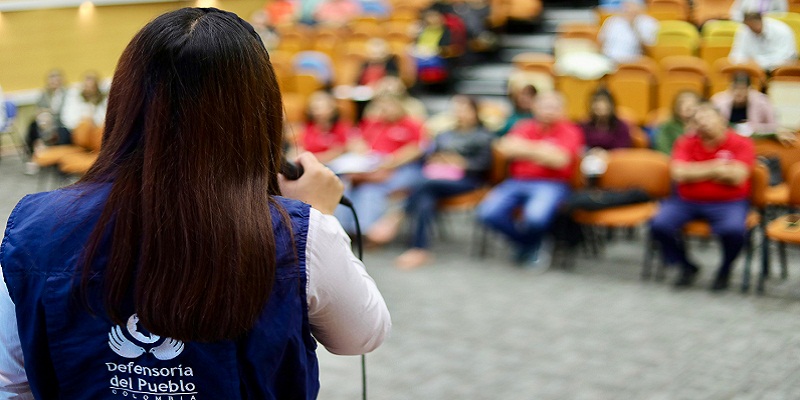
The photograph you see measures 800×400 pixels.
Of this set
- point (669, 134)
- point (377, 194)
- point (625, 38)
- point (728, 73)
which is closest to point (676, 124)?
point (669, 134)

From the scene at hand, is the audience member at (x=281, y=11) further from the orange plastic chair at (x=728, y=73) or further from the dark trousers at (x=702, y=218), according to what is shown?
the dark trousers at (x=702, y=218)

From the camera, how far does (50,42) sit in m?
10.1

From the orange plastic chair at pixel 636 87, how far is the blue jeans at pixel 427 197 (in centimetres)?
179

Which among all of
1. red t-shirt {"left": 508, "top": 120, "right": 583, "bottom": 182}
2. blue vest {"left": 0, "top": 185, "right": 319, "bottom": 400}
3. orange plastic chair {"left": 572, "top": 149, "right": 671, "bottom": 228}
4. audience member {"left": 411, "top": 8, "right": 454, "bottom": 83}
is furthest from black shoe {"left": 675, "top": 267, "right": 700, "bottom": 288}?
audience member {"left": 411, "top": 8, "right": 454, "bottom": 83}

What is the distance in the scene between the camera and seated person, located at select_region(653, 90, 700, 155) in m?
5.74

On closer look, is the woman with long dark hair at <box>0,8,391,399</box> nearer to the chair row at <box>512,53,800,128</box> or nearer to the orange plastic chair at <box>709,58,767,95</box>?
the orange plastic chair at <box>709,58,767,95</box>

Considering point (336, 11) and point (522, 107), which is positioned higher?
point (336, 11)

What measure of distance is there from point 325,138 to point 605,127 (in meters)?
2.00

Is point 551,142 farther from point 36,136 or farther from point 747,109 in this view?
point 36,136

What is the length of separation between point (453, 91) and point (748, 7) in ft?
10.8

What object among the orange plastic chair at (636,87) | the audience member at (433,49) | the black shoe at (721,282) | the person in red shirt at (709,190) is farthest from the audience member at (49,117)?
the black shoe at (721,282)

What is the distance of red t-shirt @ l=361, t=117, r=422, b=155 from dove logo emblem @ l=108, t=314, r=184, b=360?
16.9ft

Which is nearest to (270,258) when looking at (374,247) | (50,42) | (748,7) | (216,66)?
(216,66)

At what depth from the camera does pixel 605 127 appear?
600 cm
